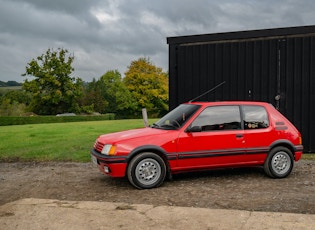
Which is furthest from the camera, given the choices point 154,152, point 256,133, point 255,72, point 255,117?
point 255,72

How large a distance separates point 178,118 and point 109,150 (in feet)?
5.05

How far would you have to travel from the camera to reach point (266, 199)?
5.80 m

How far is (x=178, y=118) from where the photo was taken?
7.19 metres

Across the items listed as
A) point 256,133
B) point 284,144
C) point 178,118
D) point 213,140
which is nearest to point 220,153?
point 213,140

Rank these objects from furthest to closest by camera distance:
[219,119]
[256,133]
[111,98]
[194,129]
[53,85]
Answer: [111,98] → [53,85] → [256,133] → [219,119] → [194,129]

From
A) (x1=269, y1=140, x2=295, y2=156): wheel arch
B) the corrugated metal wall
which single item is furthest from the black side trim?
the corrugated metal wall

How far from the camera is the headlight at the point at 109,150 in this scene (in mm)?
6457

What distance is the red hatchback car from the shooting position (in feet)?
21.3

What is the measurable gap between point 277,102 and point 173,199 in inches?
275

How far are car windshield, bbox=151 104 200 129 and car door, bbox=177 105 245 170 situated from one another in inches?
7.2

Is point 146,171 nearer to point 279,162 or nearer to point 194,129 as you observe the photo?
point 194,129

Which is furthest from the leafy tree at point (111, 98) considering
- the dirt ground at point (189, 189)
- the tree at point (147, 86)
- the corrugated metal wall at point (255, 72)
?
the dirt ground at point (189, 189)

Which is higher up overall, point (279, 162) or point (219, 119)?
point (219, 119)

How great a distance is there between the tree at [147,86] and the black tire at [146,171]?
51.4 m
